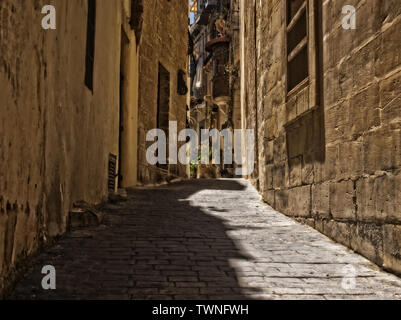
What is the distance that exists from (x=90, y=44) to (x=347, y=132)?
11.1 feet

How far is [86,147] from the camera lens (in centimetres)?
545

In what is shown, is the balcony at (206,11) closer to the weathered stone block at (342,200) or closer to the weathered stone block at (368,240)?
the weathered stone block at (342,200)

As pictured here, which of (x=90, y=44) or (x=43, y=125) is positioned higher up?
(x=90, y=44)

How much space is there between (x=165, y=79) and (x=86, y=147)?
7795mm

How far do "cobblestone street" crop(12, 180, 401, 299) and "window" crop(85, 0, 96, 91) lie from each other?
1.75 m

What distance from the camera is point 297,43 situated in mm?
6008

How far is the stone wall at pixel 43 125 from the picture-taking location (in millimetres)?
2742

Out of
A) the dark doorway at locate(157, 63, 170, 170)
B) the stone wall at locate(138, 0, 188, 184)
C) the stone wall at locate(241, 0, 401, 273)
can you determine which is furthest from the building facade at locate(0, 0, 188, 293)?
the dark doorway at locate(157, 63, 170, 170)

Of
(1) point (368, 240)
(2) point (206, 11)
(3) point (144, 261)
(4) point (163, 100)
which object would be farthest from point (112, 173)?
(2) point (206, 11)

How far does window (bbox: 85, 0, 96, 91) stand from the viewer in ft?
18.5

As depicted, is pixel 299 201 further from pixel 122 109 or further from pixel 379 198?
pixel 122 109

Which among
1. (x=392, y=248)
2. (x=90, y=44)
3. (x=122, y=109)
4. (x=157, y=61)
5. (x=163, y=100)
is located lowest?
(x=392, y=248)

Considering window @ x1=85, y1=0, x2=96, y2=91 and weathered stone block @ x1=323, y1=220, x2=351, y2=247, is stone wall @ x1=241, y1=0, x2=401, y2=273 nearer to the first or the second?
weathered stone block @ x1=323, y1=220, x2=351, y2=247

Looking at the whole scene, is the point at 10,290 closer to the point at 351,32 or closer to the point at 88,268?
the point at 88,268
